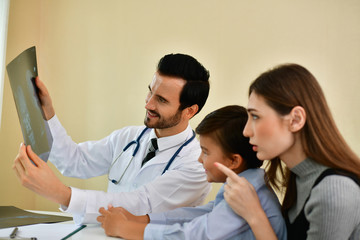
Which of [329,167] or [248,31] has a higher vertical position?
[248,31]

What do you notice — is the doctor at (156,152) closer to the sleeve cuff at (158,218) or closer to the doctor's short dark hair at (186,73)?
the doctor's short dark hair at (186,73)

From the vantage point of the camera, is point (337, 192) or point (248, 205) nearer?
point (337, 192)

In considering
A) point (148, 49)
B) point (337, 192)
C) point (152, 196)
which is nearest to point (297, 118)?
point (337, 192)

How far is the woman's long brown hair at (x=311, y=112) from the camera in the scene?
0.95m

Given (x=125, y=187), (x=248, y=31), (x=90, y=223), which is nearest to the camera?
(x=90, y=223)

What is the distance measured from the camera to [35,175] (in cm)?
119

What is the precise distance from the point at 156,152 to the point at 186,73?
39cm

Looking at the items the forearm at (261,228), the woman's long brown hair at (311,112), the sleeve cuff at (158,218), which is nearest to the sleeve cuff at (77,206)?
the sleeve cuff at (158,218)

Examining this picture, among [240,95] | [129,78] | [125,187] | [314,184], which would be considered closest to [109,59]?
[129,78]

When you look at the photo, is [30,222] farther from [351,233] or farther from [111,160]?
[351,233]

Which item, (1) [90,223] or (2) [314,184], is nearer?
(2) [314,184]

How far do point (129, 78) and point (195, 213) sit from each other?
5.11 feet

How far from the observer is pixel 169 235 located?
112 centimetres

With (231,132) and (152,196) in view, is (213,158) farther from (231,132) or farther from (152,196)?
(152,196)
